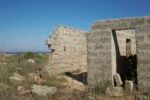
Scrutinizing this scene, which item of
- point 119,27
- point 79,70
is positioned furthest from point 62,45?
point 119,27

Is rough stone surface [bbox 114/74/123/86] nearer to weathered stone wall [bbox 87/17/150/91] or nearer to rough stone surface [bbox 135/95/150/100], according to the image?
weathered stone wall [bbox 87/17/150/91]

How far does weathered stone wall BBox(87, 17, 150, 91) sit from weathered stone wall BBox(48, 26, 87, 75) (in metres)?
3.76

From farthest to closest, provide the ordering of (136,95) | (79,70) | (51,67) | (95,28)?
(79,70) → (51,67) → (95,28) → (136,95)

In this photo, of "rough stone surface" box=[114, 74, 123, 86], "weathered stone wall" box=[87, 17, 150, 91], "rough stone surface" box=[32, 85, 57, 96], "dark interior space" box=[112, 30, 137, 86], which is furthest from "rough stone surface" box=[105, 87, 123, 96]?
"rough stone surface" box=[32, 85, 57, 96]

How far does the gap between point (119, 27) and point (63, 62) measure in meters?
5.52

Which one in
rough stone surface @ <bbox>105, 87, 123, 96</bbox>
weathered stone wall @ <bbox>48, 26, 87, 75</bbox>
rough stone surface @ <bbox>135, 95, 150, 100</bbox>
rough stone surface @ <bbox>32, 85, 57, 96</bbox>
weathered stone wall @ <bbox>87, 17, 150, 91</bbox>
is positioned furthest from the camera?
weathered stone wall @ <bbox>48, 26, 87, 75</bbox>

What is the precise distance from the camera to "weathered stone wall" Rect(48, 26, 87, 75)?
1377 cm

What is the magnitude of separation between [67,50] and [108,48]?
5.04 meters

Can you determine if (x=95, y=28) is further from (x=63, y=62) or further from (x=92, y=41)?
(x=63, y=62)

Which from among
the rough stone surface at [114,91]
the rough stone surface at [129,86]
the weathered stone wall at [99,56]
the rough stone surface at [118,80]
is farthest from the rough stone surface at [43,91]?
the rough stone surface at [129,86]

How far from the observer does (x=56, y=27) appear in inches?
547

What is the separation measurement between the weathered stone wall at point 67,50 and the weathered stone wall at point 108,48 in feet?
12.3

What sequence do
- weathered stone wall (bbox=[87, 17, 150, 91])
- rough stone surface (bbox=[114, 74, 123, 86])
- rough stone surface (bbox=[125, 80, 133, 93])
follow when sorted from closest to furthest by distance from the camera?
weathered stone wall (bbox=[87, 17, 150, 91]) < rough stone surface (bbox=[125, 80, 133, 93]) < rough stone surface (bbox=[114, 74, 123, 86])

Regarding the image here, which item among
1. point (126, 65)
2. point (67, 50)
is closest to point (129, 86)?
point (126, 65)
